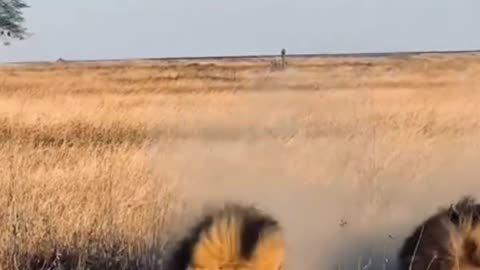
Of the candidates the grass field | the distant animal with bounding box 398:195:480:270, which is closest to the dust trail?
the grass field

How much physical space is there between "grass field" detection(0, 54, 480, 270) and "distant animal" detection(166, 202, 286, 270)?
1.32 m

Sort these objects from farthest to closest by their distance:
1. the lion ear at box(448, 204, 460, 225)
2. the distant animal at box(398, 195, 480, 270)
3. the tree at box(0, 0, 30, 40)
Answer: the tree at box(0, 0, 30, 40) → the lion ear at box(448, 204, 460, 225) → the distant animal at box(398, 195, 480, 270)

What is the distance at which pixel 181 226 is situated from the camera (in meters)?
10.4

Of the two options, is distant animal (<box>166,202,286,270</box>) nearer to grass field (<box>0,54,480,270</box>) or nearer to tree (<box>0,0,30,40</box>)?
grass field (<box>0,54,480,270</box>)

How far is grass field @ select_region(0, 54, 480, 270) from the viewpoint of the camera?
10.2 m

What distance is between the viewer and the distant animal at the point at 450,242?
822 cm

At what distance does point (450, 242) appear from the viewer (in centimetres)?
833

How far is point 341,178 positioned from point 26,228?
17.7 feet

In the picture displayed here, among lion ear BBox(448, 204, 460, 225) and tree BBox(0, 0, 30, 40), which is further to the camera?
tree BBox(0, 0, 30, 40)

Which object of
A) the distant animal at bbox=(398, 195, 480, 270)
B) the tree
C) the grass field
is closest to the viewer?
the distant animal at bbox=(398, 195, 480, 270)

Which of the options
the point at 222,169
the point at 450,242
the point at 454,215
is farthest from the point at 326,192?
the point at 450,242

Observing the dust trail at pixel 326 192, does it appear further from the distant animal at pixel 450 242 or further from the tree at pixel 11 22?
the tree at pixel 11 22

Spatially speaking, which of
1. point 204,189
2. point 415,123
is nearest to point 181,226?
point 204,189

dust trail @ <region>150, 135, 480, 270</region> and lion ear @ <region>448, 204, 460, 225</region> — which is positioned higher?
lion ear @ <region>448, 204, 460, 225</region>
